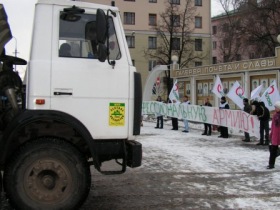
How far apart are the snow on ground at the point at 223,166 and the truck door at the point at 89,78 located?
2.41 metres

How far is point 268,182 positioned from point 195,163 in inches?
100

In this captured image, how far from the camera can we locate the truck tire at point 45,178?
5723 millimetres

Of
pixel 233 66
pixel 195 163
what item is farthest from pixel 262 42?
pixel 195 163

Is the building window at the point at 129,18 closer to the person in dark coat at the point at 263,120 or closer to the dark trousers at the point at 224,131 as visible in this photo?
the dark trousers at the point at 224,131

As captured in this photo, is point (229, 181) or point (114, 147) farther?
point (229, 181)

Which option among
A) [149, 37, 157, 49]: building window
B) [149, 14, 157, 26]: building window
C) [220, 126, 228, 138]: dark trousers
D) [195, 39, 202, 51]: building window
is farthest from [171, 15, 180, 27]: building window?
[220, 126, 228, 138]: dark trousers

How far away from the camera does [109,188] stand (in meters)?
8.28

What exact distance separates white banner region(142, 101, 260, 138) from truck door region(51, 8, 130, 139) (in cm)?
1040

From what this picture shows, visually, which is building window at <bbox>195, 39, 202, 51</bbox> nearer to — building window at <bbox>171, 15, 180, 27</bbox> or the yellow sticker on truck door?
building window at <bbox>171, 15, 180, 27</bbox>

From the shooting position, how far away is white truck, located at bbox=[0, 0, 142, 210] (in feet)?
19.0

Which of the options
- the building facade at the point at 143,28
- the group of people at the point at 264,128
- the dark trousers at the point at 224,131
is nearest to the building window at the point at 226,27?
the building facade at the point at 143,28

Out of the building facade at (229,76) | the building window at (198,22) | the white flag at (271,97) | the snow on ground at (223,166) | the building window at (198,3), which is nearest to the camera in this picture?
the snow on ground at (223,166)

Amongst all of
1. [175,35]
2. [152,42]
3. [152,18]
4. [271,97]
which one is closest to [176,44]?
[175,35]

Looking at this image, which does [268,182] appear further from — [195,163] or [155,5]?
[155,5]
